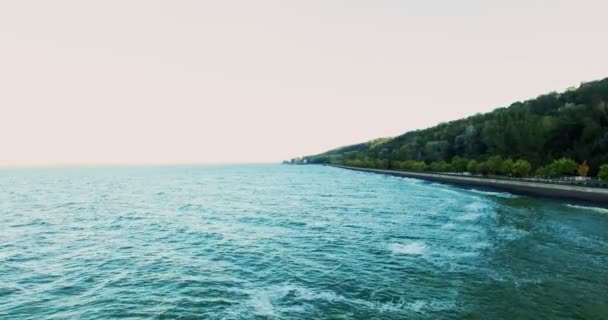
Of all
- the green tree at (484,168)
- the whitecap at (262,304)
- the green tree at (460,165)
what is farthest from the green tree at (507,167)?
the whitecap at (262,304)

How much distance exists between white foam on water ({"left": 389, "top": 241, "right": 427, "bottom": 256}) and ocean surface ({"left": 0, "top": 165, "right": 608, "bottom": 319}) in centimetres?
9

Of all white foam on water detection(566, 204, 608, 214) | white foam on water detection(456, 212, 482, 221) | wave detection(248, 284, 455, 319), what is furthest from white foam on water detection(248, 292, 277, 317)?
white foam on water detection(566, 204, 608, 214)

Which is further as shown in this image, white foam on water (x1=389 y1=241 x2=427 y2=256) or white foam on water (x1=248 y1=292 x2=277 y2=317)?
white foam on water (x1=389 y1=241 x2=427 y2=256)

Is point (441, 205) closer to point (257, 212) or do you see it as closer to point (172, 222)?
point (257, 212)

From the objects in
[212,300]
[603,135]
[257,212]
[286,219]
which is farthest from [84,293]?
[603,135]

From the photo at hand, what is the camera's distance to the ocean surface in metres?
18.3

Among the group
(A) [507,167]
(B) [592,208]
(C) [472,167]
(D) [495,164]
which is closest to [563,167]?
(A) [507,167]

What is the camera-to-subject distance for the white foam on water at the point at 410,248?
1184 inches

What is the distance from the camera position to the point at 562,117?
135125 mm

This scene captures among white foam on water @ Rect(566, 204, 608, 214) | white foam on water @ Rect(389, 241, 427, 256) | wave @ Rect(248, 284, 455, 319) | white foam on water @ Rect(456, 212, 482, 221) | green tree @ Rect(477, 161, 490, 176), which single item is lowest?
white foam on water @ Rect(566, 204, 608, 214)

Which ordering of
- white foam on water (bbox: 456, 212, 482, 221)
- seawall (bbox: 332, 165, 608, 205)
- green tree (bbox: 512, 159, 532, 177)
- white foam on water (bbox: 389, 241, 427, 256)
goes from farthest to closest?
green tree (bbox: 512, 159, 532, 177)
seawall (bbox: 332, 165, 608, 205)
white foam on water (bbox: 456, 212, 482, 221)
white foam on water (bbox: 389, 241, 427, 256)

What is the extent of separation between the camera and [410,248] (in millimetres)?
31594

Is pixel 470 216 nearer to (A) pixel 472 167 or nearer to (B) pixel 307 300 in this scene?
(B) pixel 307 300

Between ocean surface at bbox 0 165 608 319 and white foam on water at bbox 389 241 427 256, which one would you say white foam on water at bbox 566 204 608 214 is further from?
white foam on water at bbox 389 241 427 256
